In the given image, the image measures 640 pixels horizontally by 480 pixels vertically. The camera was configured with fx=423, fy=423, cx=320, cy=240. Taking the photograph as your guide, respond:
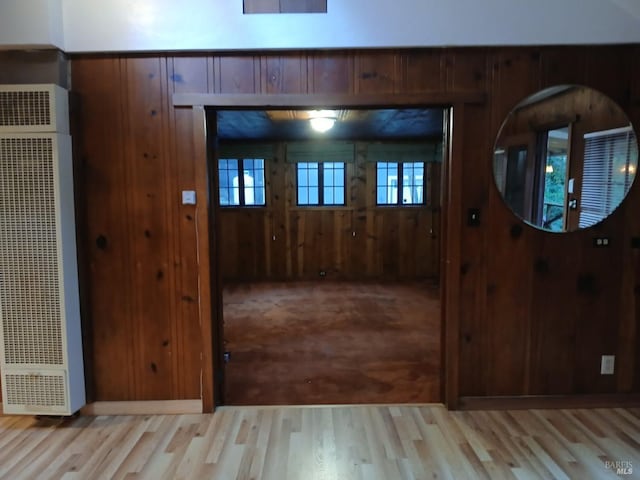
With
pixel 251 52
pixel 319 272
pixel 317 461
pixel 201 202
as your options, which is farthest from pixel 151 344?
pixel 319 272

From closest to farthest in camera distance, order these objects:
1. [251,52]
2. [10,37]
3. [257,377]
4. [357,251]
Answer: [10,37] → [251,52] → [257,377] → [357,251]

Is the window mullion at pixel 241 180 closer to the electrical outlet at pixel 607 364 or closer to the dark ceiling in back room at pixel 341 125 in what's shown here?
the dark ceiling in back room at pixel 341 125

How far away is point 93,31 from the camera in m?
2.47

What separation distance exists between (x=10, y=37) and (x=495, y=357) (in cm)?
340

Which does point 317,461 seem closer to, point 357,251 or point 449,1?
point 449,1

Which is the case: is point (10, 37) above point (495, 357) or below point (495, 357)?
above

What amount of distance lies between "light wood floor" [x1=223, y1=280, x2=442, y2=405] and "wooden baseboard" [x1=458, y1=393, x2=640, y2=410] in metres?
0.23

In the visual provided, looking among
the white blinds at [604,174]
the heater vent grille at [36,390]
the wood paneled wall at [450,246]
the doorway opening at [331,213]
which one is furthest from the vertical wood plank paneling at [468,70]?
the doorway opening at [331,213]

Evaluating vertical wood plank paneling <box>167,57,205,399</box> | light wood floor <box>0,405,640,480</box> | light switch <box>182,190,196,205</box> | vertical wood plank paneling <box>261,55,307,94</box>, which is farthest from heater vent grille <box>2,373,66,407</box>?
vertical wood plank paneling <box>261,55,307,94</box>

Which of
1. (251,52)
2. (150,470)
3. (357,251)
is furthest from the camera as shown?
(357,251)

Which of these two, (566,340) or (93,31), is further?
(566,340)

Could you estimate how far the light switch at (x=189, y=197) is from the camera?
2.58 metres

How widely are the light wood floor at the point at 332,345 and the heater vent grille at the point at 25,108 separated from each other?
2.03 m

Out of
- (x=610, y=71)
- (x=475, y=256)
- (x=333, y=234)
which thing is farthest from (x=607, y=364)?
(x=333, y=234)
